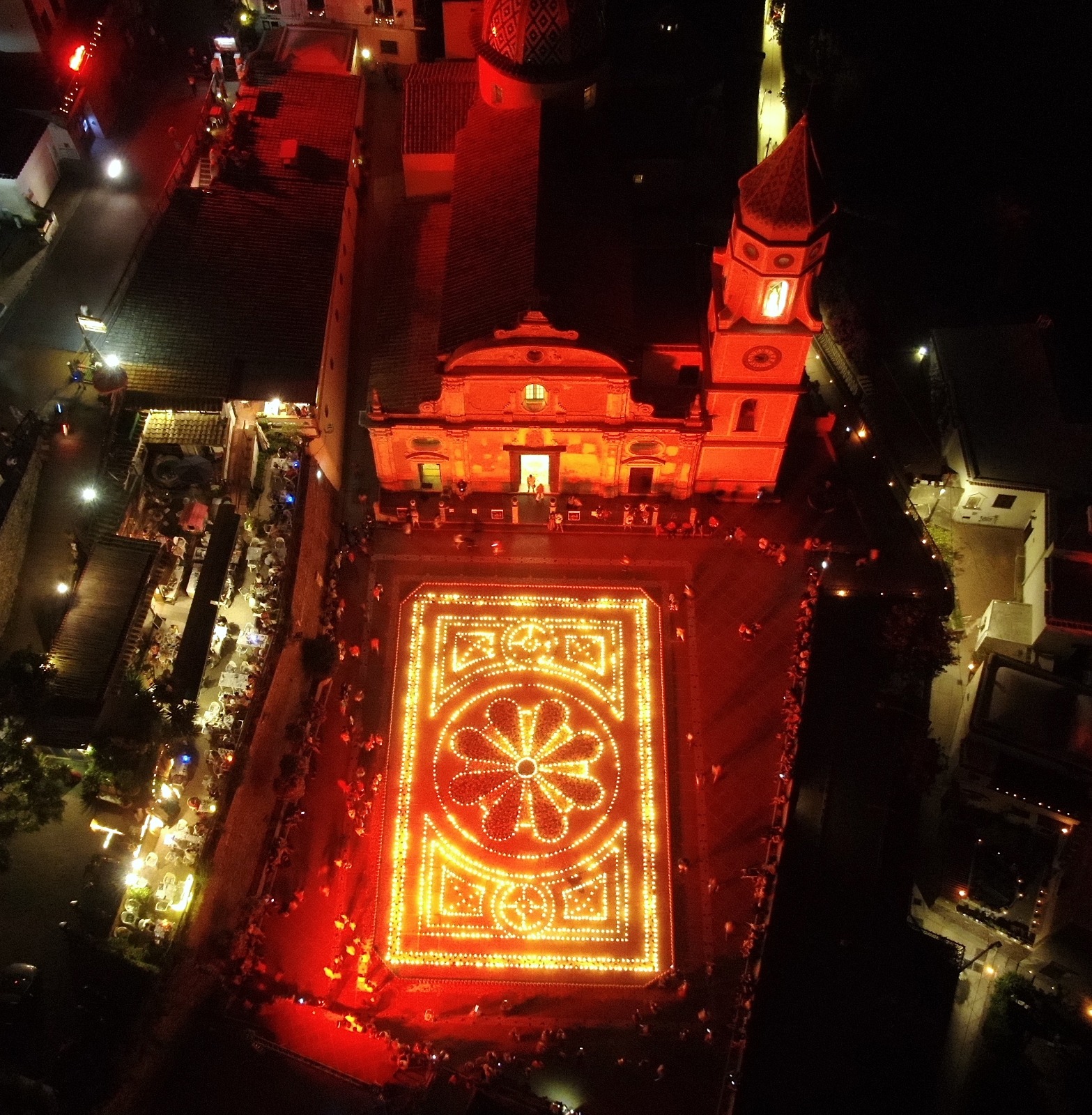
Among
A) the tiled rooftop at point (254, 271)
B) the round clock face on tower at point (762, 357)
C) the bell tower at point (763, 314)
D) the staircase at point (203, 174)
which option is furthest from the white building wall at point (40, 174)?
the round clock face on tower at point (762, 357)

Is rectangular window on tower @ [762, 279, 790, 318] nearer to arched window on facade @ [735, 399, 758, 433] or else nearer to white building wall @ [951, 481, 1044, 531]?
arched window on facade @ [735, 399, 758, 433]

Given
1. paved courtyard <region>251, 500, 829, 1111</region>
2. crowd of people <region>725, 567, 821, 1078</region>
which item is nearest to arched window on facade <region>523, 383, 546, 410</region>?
paved courtyard <region>251, 500, 829, 1111</region>

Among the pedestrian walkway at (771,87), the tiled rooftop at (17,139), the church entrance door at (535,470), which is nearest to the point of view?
the church entrance door at (535,470)

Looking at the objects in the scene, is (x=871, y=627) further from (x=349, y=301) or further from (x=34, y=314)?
(x=34, y=314)

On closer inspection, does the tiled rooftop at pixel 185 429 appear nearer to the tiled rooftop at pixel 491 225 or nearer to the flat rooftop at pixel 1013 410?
the tiled rooftop at pixel 491 225

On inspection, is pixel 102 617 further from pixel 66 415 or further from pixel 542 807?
pixel 542 807

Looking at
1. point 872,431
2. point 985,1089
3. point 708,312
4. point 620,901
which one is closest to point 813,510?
point 872,431
